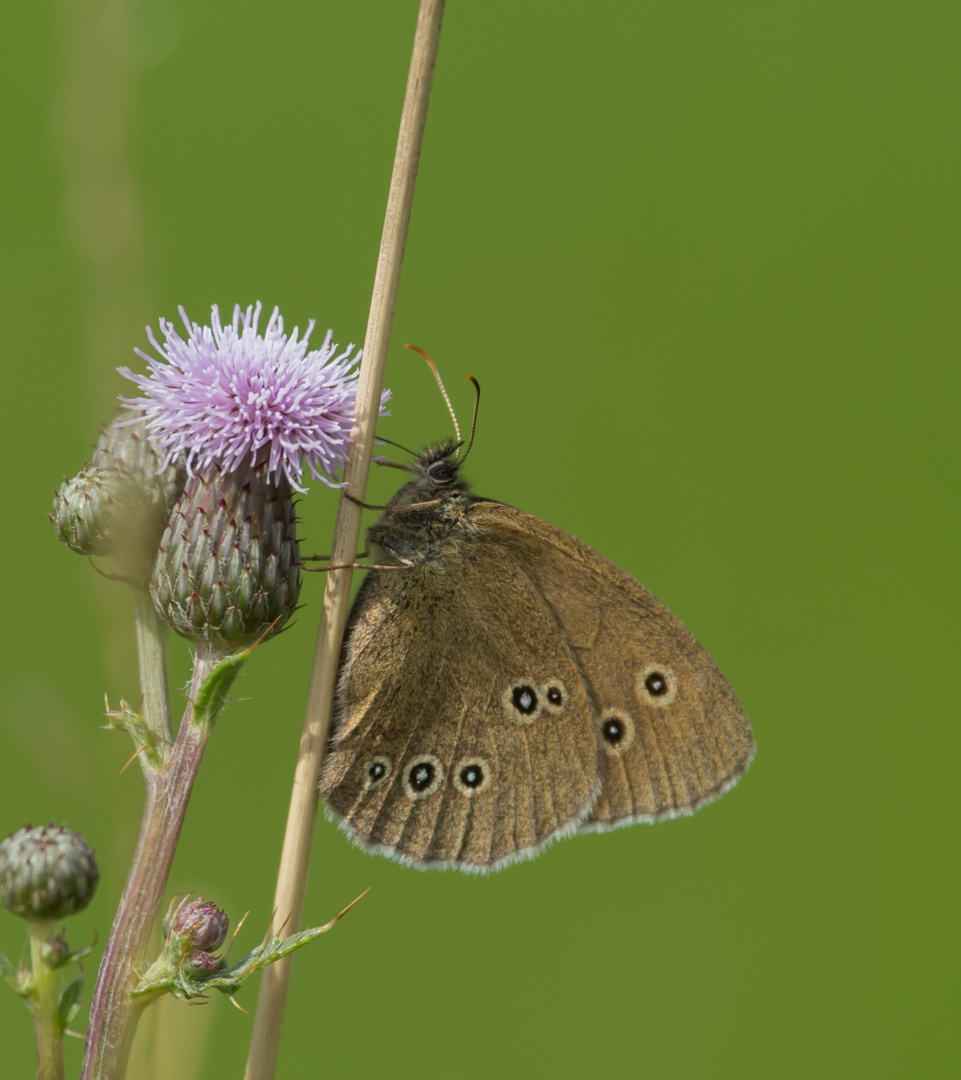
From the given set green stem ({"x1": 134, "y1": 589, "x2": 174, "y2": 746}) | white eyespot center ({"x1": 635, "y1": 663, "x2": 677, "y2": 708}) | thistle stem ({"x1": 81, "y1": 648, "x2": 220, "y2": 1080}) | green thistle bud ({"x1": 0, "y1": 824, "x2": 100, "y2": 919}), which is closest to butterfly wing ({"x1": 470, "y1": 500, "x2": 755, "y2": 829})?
white eyespot center ({"x1": 635, "y1": 663, "x2": 677, "y2": 708})

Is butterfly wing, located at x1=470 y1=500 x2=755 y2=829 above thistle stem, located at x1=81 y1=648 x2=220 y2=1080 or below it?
above

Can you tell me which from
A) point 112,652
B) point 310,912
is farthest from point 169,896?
point 310,912

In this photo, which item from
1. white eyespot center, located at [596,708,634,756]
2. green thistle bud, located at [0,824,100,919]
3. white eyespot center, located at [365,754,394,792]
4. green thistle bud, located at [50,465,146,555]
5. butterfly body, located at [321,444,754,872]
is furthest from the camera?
white eyespot center, located at [596,708,634,756]

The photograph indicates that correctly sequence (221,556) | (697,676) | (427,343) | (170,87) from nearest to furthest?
(221,556) → (697,676) → (170,87) → (427,343)

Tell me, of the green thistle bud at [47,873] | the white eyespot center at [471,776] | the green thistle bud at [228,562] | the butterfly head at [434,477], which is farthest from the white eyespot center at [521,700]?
the green thistle bud at [47,873]

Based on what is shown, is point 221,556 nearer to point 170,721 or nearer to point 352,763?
point 170,721

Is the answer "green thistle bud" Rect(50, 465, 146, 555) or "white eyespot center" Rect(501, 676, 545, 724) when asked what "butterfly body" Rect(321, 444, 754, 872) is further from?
"green thistle bud" Rect(50, 465, 146, 555)

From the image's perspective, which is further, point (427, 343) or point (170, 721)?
point (427, 343)
